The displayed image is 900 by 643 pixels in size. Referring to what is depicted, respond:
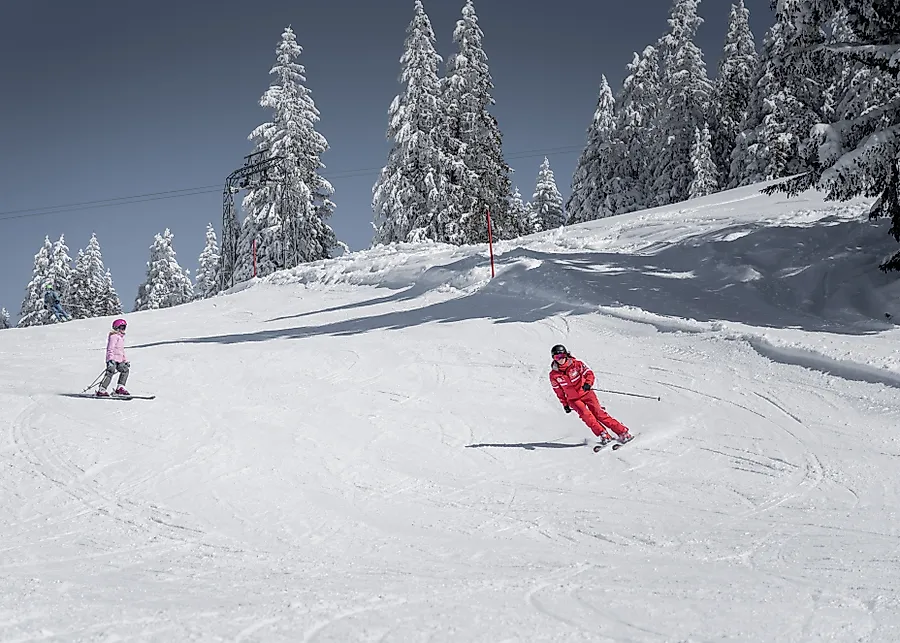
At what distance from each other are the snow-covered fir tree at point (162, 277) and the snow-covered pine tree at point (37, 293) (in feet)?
31.1

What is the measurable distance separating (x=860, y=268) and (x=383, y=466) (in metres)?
11.9

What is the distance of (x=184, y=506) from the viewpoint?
7012 mm

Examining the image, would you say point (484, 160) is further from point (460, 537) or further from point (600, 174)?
point (460, 537)

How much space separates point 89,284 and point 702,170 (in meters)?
53.6

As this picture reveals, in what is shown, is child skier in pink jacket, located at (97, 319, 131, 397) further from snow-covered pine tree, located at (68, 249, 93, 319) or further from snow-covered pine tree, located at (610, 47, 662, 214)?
snow-covered pine tree, located at (68, 249, 93, 319)

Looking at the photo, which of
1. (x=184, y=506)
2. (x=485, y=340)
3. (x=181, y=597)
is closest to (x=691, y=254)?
(x=485, y=340)

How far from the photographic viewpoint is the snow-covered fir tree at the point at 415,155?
33.7 m

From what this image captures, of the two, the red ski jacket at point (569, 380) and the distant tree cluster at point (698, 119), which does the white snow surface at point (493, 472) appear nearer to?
the red ski jacket at point (569, 380)

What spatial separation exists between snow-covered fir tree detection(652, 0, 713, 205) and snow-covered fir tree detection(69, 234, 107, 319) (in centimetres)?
4584

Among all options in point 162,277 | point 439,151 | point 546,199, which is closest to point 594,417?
point 439,151

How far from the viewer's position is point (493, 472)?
787 centimetres

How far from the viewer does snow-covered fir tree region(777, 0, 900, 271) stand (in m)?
11.4

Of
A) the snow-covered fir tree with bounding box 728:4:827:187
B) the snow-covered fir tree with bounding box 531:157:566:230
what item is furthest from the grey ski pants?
the snow-covered fir tree with bounding box 531:157:566:230

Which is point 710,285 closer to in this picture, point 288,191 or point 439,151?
point 439,151
